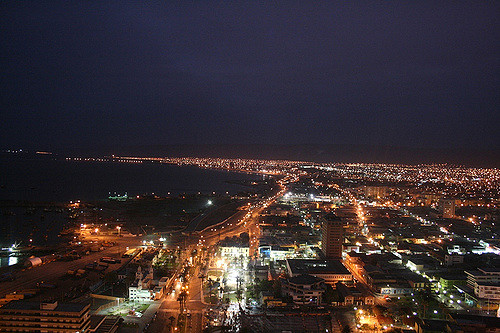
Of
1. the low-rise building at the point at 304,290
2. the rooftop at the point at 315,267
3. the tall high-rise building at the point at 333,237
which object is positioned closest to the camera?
the low-rise building at the point at 304,290

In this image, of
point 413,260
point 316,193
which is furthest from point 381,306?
point 316,193

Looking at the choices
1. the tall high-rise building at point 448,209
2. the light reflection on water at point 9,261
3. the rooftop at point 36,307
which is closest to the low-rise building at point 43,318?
the rooftop at point 36,307

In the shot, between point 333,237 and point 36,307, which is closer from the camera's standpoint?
point 36,307

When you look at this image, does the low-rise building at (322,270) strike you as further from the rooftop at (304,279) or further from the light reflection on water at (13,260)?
the light reflection on water at (13,260)

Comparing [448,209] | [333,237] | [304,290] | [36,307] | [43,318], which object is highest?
[448,209]

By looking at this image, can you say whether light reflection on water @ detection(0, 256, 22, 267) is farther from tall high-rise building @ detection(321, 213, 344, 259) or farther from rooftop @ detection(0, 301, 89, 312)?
tall high-rise building @ detection(321, 213, 344, 259)

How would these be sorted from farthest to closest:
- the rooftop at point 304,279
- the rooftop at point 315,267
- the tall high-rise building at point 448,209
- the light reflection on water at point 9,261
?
the tall high-rise building at point 448,209
the light reflection on water at point 9,261
the rooftop at point 315,267
the rooftop at point 304,279

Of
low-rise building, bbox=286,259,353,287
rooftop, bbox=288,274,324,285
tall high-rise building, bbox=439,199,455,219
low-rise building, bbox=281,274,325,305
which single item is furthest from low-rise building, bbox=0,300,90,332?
tall high-rise building, bbox=439,199,455,219

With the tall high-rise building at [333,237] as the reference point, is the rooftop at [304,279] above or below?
below

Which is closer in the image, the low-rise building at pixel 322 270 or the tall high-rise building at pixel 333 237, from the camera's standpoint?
the low-rise building at pixel 322 270

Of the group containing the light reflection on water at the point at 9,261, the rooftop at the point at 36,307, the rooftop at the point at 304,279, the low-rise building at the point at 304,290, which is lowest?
→ the light reflection on water at the point at 9,261

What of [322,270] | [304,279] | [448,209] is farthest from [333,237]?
[448,209]

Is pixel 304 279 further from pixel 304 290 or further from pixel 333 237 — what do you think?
pixel 333 237
